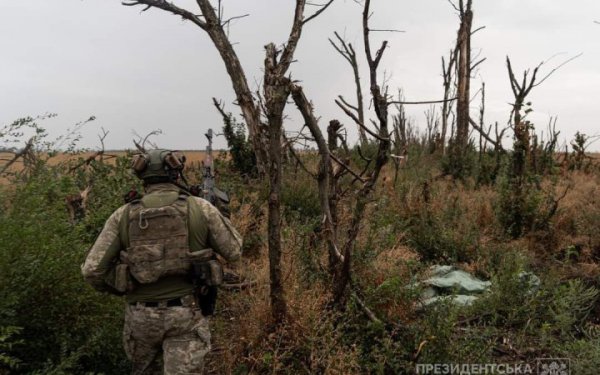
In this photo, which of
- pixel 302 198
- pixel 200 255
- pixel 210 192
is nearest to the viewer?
pixel 200 255

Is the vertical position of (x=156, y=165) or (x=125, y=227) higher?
(x=156, y=165)

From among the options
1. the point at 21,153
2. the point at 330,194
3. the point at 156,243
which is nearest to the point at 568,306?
the point at 330,194

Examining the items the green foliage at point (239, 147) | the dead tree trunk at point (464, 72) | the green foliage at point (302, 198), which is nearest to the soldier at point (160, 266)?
the green foliage at point (302, 198)

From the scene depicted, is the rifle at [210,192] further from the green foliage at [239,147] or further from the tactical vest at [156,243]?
the green foliage at [239,147]

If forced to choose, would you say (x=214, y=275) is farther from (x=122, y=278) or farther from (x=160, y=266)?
(x=122, y=278)

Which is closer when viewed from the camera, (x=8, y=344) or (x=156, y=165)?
(x=8, y=344)

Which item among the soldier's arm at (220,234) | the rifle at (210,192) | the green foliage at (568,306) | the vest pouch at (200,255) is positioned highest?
the rifle at (210,192)

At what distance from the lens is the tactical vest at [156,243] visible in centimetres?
295

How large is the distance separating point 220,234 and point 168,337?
2.36 feet

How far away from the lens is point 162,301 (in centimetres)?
301

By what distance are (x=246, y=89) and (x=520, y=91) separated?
6.44 meters

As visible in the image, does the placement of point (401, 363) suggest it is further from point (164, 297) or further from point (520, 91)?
point (520, 91)

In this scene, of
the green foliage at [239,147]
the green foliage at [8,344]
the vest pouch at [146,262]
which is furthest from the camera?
the green foliage at [239,147]

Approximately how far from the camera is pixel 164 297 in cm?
302
